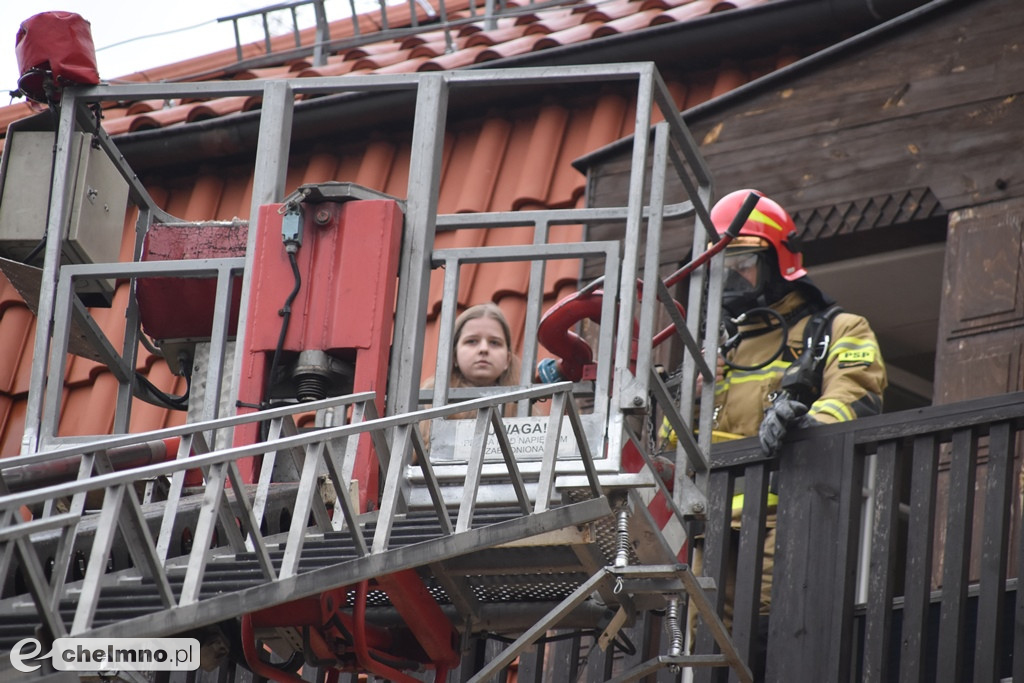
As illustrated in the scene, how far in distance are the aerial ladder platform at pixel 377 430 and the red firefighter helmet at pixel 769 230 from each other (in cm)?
82

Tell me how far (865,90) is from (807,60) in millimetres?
323

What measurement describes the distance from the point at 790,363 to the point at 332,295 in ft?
7.12

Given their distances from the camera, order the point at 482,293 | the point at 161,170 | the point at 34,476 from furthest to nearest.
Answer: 1. the point at 161,170
2. the point at 482,293
3. the point at 34,476

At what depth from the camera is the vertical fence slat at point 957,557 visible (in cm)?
629

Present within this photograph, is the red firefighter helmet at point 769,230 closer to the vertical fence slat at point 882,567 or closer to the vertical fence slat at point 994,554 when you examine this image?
the vertical fence slat at point 882,567

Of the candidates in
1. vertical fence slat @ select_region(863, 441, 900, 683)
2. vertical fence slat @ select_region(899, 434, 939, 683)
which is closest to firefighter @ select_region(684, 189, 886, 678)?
vertical fence slat @ select_region(863, 441, 900, 683)

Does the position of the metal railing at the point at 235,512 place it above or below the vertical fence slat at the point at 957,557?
below

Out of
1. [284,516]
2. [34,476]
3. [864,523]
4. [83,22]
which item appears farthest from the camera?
[864,523]

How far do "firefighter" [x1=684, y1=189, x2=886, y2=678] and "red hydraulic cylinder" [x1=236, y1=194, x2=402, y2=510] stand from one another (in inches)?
67.1

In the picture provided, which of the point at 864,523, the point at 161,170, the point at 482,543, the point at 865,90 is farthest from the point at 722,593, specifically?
the point at 161,170

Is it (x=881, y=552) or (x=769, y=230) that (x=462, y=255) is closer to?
(x=881, y=552)

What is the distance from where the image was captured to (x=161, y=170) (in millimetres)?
10609

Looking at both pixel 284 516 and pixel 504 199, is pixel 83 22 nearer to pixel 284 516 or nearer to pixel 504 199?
pixel 284 516

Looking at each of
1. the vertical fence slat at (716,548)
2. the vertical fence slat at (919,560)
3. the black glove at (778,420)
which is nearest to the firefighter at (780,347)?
the black glove at (778,420)
